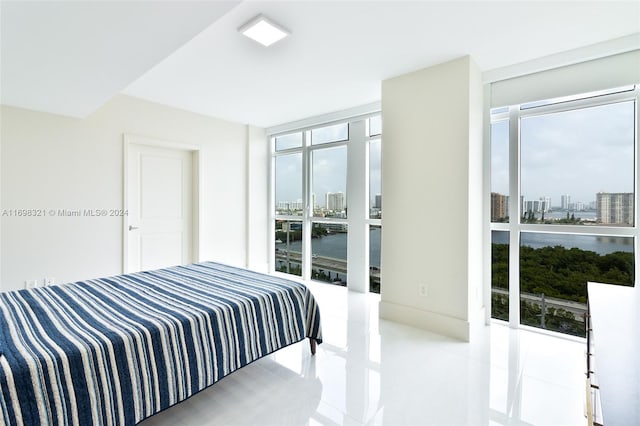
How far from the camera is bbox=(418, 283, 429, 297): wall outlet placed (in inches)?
111

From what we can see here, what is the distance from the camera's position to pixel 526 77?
275 centimetres

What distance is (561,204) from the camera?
2713 millimetres

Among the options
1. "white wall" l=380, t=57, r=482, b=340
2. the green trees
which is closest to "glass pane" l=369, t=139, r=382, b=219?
"white wall" l=380, t=57, r=482, b=340

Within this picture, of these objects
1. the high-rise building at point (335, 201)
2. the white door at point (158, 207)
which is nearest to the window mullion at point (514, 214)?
the high-rise building at point (335, 201)

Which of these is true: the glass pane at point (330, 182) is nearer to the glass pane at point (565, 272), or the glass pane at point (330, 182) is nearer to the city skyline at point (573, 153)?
the city skyline at point (573, 153)

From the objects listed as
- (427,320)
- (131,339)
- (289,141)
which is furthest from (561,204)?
(289,141)

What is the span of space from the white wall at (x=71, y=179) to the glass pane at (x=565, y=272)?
3.92m

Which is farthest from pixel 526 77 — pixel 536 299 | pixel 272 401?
pixel 272 401

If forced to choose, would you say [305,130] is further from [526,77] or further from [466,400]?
[466,400]

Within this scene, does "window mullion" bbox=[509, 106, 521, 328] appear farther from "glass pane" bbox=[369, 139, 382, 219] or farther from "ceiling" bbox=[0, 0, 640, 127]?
"glass pane" bbox=[369, 139, 382, 219]

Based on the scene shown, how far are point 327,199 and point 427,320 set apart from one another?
2263 mm

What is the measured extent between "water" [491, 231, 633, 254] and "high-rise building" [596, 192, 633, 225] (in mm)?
147

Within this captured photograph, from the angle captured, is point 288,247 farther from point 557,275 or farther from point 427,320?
point 557,275

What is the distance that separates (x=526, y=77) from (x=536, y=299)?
2.05m
